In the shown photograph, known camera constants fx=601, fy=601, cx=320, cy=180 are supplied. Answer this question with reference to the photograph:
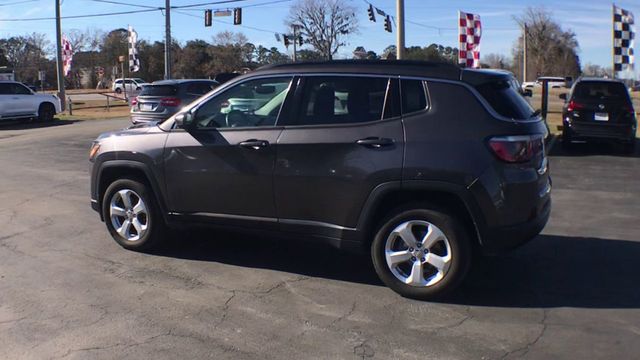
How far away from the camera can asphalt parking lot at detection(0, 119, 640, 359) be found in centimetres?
397

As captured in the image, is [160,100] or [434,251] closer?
[434,251]

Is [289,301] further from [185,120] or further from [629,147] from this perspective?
[629,147]

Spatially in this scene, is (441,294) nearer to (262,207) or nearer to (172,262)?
(262,207)

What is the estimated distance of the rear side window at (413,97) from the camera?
4766mm

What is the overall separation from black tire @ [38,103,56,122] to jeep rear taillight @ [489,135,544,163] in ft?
78.3

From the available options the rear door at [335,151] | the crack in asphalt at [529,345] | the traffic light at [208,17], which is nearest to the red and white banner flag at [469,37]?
the rear door at [335,151]

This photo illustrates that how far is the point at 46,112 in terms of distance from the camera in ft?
81.4

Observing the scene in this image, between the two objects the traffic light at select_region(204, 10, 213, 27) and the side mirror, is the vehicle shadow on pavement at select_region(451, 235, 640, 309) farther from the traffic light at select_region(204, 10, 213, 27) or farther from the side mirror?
the traffic light at select_region(204, 10, 213, 27)

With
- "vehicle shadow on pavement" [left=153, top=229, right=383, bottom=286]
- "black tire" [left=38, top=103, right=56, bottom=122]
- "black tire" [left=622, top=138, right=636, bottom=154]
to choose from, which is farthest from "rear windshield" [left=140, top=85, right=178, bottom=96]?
"black tire" [left=622, top=138, right=636, bottom=154]

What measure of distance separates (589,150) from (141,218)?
1170 centimetres

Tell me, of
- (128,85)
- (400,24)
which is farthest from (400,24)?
(128,85)

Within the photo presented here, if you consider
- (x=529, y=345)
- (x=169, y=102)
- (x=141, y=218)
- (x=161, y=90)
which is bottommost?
(x=529, y=345)

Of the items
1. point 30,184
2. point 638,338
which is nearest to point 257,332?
point 638,338

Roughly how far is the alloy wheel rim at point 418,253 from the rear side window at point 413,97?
90cm
